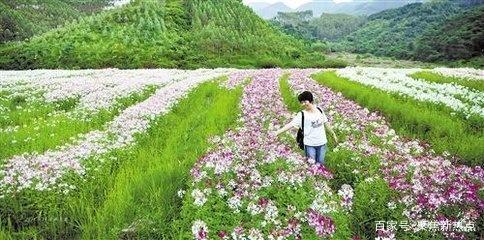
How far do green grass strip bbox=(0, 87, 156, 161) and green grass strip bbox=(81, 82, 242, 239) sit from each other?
2.08 meters

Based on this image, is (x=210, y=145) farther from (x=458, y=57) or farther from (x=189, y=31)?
(x=458, y=57)

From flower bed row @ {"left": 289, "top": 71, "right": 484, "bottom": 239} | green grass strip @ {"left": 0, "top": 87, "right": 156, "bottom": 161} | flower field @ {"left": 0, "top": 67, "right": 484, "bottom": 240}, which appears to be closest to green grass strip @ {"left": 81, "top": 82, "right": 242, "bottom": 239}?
flower field @ {"left": 0, "top": 67, "right": 484, "bottom": 240}

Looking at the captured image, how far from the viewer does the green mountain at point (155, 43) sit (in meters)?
65.8

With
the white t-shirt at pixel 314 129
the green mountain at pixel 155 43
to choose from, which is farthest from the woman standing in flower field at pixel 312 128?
the green mountain at pixel 155 43

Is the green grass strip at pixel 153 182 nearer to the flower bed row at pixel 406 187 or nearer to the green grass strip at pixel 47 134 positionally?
the green grass strip at pixel 47 134

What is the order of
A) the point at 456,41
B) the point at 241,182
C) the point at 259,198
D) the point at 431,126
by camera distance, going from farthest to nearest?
the point at 456,41 → the point at 431,126 → the point at 241,182 → the point at 259,198

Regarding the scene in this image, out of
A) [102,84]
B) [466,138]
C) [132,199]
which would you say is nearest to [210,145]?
[132,199]

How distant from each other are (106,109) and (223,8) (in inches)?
3742

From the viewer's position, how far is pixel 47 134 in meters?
13.8

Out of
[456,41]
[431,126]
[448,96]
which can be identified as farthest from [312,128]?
[456,41]

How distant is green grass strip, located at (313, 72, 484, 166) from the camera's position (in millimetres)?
11800

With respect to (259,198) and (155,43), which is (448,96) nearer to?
(259,198)

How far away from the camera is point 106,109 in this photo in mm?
18531

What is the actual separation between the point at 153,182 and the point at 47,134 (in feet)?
20.1
